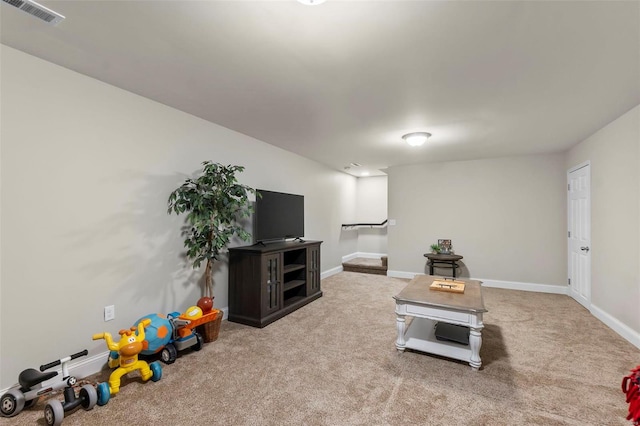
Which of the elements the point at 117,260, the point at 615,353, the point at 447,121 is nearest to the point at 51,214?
the point at 117,260

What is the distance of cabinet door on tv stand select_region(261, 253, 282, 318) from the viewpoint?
342cm

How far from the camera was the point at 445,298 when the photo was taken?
266 cm

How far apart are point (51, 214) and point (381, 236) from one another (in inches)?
262

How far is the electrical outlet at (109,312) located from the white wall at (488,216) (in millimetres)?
4938

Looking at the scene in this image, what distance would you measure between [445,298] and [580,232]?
313 centimetres

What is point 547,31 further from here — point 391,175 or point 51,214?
point 391,175

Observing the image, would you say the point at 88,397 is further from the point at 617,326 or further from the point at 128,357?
the point at 617,326

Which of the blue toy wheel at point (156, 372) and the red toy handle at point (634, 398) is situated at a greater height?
the red toy handle at point (634, 398)

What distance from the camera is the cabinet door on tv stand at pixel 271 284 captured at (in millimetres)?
3422

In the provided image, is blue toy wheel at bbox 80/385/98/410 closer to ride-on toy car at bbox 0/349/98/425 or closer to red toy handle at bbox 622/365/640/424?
ride-on toy car at bbox 0/349/98/425

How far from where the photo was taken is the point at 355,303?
168 inches

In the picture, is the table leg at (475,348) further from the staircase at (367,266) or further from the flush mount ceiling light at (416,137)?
the staircase at (367,266)

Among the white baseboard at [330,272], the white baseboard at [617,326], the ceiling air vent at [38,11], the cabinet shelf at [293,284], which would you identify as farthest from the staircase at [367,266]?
the ceiling air vent at [38,11]

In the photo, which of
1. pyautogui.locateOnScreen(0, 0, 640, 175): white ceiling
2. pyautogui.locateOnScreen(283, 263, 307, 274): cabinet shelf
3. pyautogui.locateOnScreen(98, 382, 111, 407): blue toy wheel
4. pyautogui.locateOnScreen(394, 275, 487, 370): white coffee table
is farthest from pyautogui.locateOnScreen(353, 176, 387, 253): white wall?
pyautogui.locateOnScreen(98, 382, 111, 407): blue toy wheel
